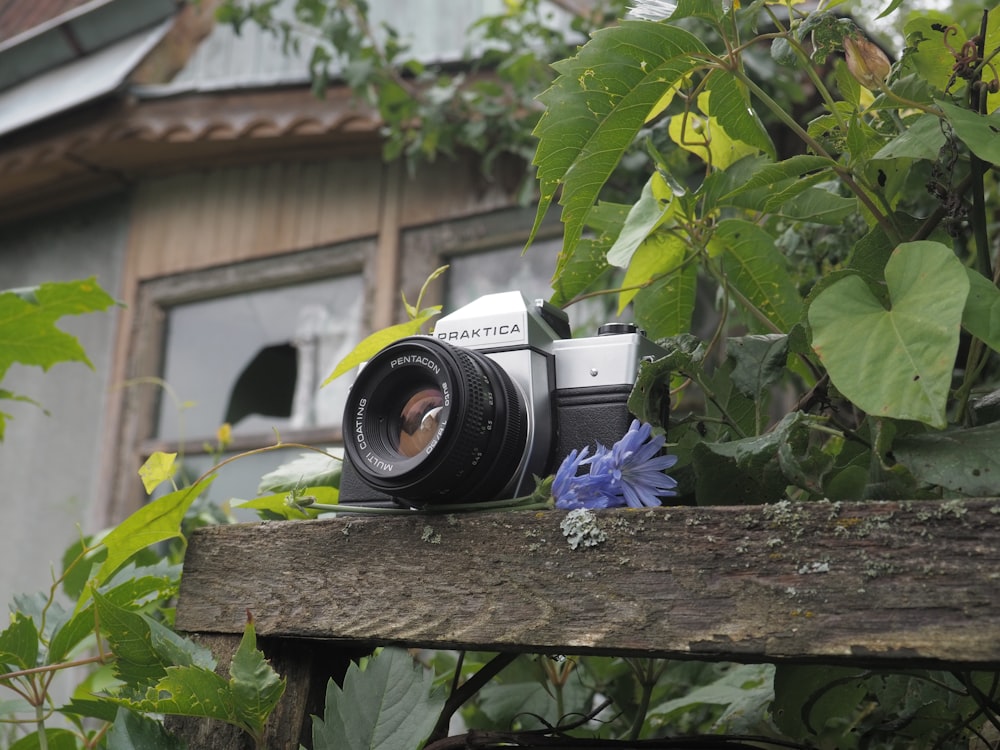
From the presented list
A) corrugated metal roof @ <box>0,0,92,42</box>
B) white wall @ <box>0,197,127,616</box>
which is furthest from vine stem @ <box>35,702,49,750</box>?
corrugated metal roof @ <box>0,0,92,42</box>

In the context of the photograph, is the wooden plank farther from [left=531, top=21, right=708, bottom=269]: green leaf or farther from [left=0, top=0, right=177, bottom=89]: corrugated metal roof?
[left=0, top=0, right=177, bottom=89]: corrugated metal roof

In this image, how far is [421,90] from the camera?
2314 mm

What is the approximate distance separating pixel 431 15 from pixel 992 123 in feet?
7.88

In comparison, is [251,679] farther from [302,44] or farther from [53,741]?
[302,44]

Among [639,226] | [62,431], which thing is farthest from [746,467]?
[62,431]

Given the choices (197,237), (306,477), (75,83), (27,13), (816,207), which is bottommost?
(306,477)

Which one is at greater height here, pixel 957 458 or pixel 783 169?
pixel 783 169

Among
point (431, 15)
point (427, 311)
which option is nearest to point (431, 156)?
point (431, 15)

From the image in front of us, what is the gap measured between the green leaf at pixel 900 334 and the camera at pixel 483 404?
0.52 feet

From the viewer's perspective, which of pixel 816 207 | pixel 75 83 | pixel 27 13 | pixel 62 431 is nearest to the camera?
pixel 816 207

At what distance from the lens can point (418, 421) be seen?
0.66 m

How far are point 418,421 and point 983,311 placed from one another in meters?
0.35

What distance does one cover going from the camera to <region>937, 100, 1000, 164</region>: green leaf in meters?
0.52

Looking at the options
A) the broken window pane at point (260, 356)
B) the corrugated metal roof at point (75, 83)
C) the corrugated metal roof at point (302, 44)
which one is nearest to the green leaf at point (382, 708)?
the corrugated metal roof at point (302, 44)
